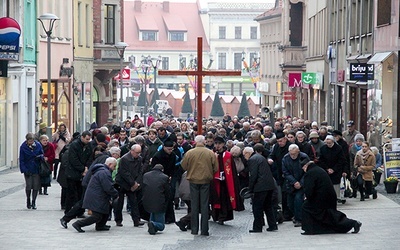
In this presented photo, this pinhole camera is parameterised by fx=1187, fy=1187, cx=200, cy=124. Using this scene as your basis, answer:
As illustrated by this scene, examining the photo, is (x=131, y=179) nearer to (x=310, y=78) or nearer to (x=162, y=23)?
(x=310, y=78)

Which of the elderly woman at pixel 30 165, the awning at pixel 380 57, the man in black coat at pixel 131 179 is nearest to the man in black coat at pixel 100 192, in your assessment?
the man in black coat at pixel 131 179

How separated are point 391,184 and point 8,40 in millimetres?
10694

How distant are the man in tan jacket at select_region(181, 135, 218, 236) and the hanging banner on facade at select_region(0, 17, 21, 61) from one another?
11.4 metres

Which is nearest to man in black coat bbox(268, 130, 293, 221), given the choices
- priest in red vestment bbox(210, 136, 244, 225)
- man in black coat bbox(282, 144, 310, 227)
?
man in black coat bbox(282, 144, 310, 227)

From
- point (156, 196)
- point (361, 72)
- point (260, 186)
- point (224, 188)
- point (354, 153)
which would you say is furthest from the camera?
→ point (361, 72)

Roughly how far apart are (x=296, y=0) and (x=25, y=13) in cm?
3007

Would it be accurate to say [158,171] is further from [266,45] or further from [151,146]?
[266,45]

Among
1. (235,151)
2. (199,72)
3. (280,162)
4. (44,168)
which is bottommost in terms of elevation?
(44,168)

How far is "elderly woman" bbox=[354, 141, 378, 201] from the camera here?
2666 centimetres

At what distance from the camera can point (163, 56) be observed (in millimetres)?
143375

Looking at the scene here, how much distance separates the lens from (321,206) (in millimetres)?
20375

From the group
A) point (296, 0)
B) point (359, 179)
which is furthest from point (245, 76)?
point (359, 179)

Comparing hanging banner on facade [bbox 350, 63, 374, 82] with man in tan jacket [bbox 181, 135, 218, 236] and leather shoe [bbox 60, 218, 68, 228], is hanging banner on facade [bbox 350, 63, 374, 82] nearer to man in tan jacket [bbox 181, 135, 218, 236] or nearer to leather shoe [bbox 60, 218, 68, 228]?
man in tan jacket [bbox 181, 135, 218, 236]

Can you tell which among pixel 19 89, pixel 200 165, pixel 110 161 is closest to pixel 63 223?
pixel 110 161
